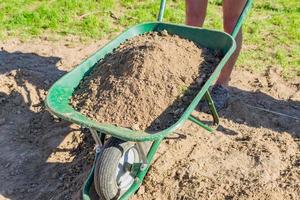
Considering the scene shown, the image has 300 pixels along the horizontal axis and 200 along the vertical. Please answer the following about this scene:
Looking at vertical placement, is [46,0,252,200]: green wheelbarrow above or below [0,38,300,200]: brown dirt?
above

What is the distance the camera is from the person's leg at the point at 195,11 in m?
3.95

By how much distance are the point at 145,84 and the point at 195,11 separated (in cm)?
120

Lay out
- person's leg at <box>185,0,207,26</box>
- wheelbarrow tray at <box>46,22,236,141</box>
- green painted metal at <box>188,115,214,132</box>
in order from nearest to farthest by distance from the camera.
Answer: wheelbarrow tray at <box>46,22,236,141</box> < green painted metal at <box>188,115,214,132</box> < person's leg at <box>185,0,207,26</box>

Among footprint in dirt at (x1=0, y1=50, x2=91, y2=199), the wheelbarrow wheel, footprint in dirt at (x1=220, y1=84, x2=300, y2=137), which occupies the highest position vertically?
the wheelbarrow wheel

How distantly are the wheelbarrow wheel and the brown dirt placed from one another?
28 centimetres

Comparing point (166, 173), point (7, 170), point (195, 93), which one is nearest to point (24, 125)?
point (7, 170)

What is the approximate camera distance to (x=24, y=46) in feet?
16.6

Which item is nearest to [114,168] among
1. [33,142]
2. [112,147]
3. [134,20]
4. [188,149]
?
[112,147]

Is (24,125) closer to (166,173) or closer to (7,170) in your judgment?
(7,170)

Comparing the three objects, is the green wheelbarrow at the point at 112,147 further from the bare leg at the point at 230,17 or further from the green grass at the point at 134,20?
the green grass at the point at 134,20

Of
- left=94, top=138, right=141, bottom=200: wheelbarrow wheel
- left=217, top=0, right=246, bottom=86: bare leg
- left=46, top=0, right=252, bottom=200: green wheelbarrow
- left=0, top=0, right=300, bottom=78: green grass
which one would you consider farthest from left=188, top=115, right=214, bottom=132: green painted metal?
left=0, top=0, right=300, bottom=78: green grass

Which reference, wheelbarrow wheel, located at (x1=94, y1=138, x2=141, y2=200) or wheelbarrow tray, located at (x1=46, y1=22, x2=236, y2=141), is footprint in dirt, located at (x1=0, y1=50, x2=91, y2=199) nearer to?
wheelbarrow wheel, located at (x1=94, y1=138, x2=141, y2=200)

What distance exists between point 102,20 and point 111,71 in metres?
2.51

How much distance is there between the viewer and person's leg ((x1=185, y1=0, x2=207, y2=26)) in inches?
155
